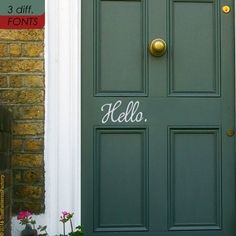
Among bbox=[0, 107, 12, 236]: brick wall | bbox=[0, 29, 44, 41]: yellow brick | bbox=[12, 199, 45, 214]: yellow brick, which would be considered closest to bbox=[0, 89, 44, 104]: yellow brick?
bbox=[0, 107, 12, 236]: brick wall

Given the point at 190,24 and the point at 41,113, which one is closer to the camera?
the point at 41,113

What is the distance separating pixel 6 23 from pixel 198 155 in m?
1.68

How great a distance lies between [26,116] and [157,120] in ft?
3.11

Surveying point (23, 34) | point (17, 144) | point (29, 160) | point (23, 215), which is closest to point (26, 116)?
point (17, 144)

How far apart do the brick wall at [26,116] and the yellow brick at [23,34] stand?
0.6 inches

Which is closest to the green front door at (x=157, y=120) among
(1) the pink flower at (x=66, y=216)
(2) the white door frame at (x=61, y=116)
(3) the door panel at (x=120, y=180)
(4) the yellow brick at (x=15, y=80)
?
(3) the door panel at (x=120, y=180)

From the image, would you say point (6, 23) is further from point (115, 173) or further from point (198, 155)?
point (198, 155)

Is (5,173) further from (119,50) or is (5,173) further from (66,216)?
(119,50)

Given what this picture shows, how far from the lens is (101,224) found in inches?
168

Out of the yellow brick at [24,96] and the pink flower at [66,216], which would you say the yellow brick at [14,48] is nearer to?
the yellow brick at [24,96]

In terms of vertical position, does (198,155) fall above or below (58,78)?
below

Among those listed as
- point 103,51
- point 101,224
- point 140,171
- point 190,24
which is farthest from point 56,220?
point 190,24

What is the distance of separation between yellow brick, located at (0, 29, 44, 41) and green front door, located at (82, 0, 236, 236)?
1.15 feet

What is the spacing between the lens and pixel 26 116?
13.4 ft
